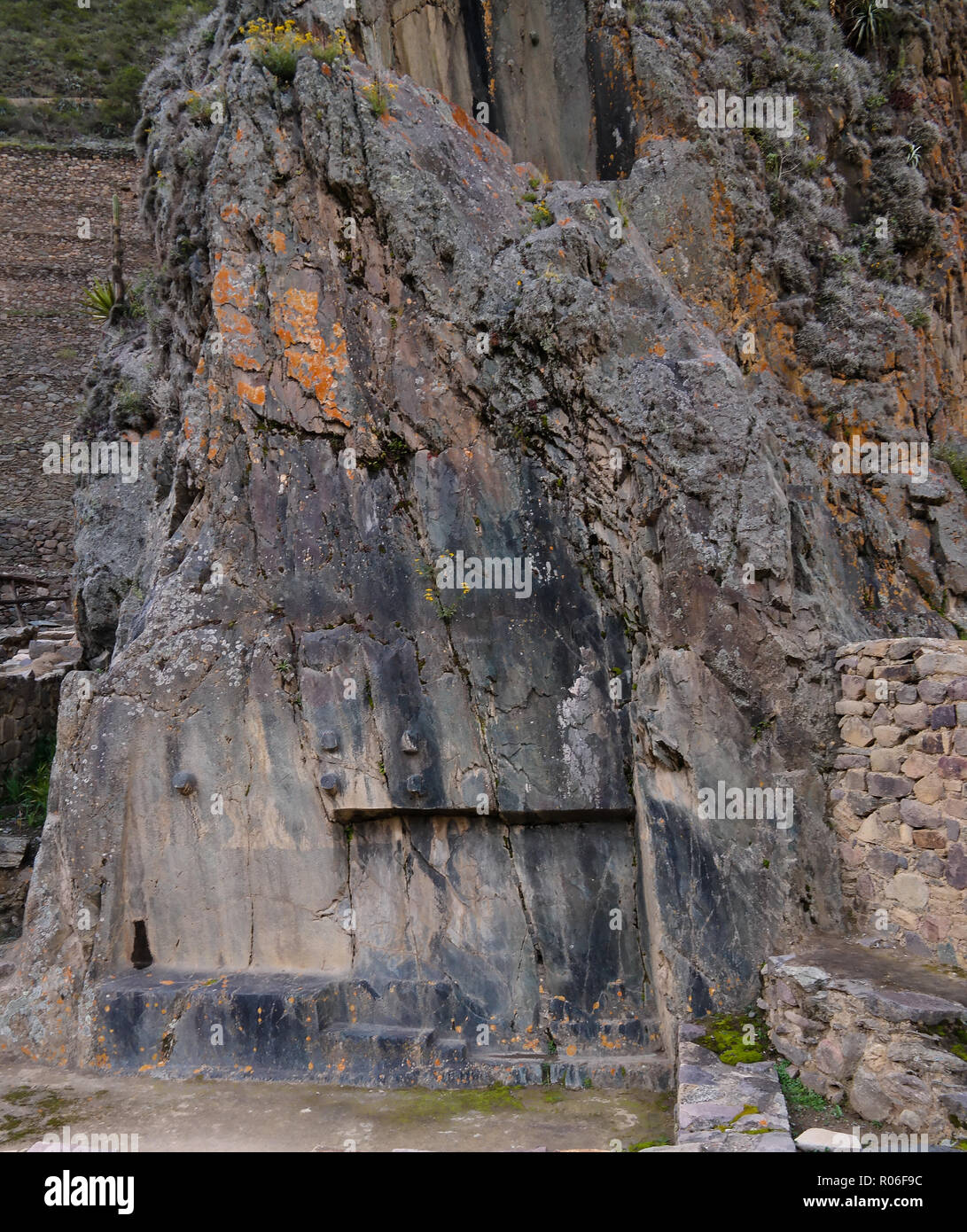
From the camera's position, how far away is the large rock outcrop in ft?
22.4

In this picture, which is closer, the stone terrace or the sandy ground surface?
the sandy ground surface

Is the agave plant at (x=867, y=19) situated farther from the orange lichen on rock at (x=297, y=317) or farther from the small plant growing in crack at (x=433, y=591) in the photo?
the small plant growing in crack at (x=433, y=591)

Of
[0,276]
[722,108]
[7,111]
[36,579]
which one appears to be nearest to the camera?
[722,108]

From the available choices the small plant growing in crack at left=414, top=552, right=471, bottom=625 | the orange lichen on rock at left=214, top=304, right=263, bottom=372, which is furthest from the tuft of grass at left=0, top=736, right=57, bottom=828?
the small plant growing in crack at left=414, top=552, right=471, bottom=625

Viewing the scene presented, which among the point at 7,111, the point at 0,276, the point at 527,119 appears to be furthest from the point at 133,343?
the point at 7,111

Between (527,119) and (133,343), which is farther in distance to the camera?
(133,343)

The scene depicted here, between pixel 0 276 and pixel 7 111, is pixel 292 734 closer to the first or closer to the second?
pixel 0 276

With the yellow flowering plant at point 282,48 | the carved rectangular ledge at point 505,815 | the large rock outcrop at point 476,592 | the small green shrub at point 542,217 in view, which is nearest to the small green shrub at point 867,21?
the large rock outcrop at point 476,592

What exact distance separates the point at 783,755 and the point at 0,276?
33232 millimetres

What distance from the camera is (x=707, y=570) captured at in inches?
267

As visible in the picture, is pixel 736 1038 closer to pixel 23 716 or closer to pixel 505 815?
pixel 505 815

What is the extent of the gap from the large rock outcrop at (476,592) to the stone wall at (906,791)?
0.21 m

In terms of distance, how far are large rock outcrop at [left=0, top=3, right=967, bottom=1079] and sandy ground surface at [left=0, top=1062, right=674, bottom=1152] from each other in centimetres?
49

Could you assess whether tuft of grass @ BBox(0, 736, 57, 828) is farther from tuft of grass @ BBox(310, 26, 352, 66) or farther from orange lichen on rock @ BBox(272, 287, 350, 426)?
tuft of grass @ BBox(310, 26, 352, 66)
